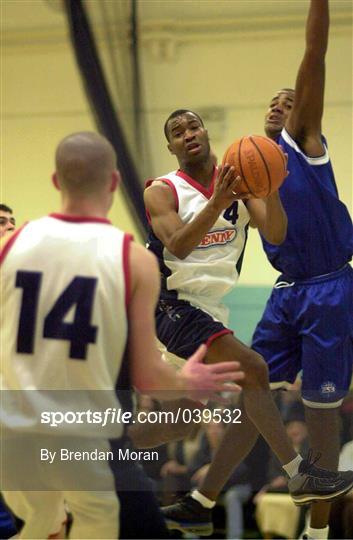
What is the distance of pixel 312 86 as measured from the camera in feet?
15.0

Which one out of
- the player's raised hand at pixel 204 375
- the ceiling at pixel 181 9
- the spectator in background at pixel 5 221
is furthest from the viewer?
the ceiling at pixel 181 9

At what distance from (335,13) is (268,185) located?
5.17m

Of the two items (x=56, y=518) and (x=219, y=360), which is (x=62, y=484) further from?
(x=219, y=360)

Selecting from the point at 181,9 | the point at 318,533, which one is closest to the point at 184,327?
the point at 318,533

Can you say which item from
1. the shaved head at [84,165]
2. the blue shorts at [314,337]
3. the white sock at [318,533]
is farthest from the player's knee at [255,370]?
the shaved head at [84,165]

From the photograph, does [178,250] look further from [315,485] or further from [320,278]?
[315,485]

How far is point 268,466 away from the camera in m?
4.95

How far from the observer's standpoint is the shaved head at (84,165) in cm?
333

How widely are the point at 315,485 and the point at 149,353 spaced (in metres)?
1.72

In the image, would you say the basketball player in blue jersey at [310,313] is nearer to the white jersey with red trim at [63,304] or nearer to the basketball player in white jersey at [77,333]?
the basketball player in white jersey at [77,333]

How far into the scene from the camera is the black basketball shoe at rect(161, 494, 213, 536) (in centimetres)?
484

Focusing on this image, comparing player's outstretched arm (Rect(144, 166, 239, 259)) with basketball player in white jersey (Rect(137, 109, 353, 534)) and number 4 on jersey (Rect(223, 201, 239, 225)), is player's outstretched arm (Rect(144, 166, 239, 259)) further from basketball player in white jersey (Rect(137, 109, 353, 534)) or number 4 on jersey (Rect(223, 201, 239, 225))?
number 4 on jersey (Rect(223, 201, 239, 225))

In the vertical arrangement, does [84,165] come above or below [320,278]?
above

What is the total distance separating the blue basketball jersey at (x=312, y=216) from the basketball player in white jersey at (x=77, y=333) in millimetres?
1578
